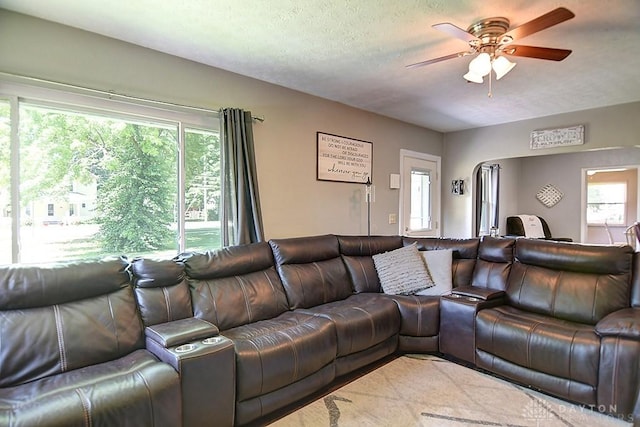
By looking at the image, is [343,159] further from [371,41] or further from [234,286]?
[234,286]

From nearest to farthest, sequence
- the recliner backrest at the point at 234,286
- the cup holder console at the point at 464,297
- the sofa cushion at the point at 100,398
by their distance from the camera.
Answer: the sofa cushion at the point at 100,398 → the recliner backrest at the point at 234,286 → the cup holder console at the point at 464,297

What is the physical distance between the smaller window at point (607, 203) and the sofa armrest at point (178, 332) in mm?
8179

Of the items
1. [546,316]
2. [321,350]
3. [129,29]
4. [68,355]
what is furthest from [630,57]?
[68,355]

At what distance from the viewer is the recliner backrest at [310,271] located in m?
3.01

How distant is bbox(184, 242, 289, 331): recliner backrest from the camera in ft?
8.20

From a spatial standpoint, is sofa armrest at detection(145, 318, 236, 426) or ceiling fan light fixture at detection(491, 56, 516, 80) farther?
ceiling fan light fixture at detection(491, 56, 516, 80)

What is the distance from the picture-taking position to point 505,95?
3.71m

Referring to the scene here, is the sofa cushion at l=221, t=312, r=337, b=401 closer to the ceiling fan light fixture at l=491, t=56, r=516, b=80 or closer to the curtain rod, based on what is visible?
the curtain rod

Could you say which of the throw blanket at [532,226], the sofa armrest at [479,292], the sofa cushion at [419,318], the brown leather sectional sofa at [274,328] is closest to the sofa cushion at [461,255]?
the brown leather sectional sofa at [274,328]

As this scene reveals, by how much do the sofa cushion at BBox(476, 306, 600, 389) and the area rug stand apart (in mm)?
204

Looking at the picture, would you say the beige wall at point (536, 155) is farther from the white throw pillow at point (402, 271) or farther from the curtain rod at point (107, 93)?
the curtain rod at point (107, 93)

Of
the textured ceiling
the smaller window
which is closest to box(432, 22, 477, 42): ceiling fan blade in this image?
the textured ceiling

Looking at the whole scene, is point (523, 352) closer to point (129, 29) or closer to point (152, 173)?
point (152, 173)

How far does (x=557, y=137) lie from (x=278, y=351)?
4340mm
